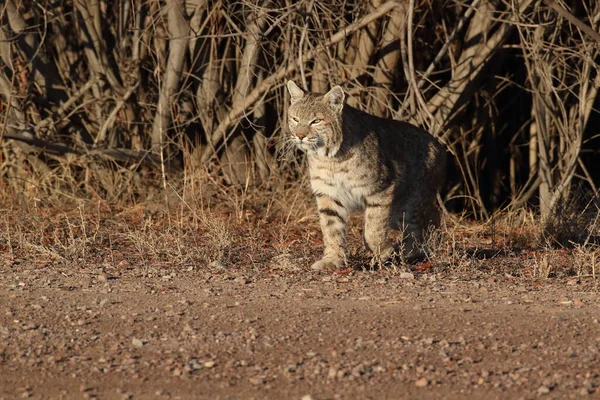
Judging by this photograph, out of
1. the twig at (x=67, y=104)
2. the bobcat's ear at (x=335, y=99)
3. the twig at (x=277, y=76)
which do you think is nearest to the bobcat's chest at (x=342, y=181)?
the bobcat's ear at (x=335, y=99)

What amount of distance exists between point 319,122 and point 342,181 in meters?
0.44

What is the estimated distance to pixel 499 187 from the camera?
11555 millimetres

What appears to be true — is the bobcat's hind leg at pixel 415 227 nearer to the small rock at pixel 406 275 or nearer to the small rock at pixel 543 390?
the small rock at pixel 406 275

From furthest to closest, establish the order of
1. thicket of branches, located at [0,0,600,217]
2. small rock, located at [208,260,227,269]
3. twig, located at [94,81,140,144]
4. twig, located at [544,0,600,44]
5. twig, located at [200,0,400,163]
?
twig, located at [94,81,140,144]
thicket of branches, located at [0,0,600,217]
twig, located at [200,0,400,163]
small rock, located at [208,260,227,269]
twig, located at [544,0,600,44]

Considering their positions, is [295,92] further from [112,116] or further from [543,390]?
[543,390]

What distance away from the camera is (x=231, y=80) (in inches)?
385

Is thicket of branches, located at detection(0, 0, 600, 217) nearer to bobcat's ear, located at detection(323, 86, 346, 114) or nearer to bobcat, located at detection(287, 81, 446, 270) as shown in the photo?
bobcat, located at detection(287, 81, 446, 270)

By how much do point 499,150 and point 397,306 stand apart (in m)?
6.91

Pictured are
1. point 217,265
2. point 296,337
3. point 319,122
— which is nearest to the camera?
point 296,337

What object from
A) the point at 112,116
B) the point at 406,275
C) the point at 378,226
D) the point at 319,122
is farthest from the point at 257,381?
the point at 112,116

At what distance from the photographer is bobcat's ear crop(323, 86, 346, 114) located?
6.89 metres

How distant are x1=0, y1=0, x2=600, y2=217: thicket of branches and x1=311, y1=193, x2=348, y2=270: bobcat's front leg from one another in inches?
74.6

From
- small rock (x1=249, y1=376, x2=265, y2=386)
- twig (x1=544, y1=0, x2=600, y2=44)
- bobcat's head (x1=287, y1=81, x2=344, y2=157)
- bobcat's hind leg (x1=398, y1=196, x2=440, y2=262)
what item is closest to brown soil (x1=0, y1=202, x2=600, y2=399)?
small rock (x1=249, y1=376, x2=265, y2=386)

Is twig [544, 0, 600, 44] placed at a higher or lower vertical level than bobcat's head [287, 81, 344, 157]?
higher
